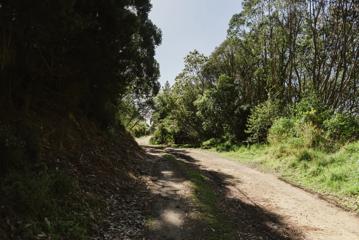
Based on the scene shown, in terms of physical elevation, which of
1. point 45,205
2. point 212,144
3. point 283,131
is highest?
point 283,131

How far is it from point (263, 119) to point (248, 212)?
15491 mm

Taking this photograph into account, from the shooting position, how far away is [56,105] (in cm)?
1024

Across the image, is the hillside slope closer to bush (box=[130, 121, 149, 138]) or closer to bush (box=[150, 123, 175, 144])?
bush (box=[150, 123, 175, 144])

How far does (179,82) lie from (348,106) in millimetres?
21328

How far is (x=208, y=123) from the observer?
3334 cm

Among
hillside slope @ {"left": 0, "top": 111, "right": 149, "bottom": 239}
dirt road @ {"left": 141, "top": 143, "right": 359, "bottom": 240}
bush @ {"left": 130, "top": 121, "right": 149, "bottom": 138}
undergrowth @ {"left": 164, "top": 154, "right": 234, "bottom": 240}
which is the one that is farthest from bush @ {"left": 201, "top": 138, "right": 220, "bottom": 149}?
bush @ {"left": 130, "top": 121, "right": 149, "bottom": 138}

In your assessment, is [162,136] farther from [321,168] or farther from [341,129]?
[321,168]

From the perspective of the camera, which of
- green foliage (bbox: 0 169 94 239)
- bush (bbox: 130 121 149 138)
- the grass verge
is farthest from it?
bush (bbox: 130 121 149 138)

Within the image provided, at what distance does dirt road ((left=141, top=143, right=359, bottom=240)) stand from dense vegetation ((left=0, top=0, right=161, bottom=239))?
1.68 meters

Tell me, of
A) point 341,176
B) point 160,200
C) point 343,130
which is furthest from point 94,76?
point 343,130

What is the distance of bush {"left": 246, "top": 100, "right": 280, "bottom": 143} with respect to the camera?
2242cm

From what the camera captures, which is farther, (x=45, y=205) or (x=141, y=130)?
(x=141, y=130)

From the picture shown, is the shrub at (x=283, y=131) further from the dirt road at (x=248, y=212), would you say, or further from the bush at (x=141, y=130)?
the bush at (x=141, y=130)

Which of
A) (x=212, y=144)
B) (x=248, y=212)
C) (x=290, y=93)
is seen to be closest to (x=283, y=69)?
(x=290, y=93)
